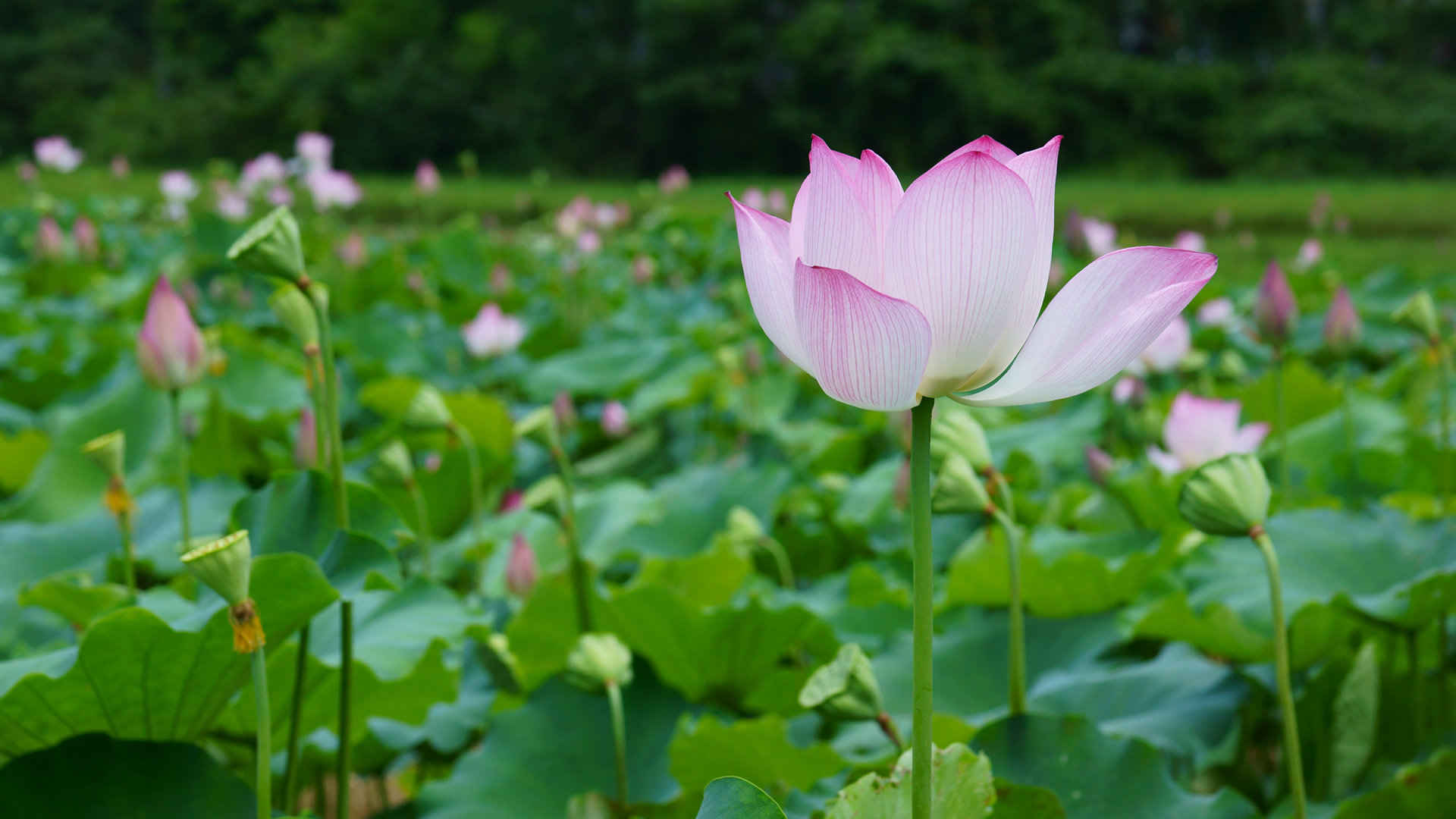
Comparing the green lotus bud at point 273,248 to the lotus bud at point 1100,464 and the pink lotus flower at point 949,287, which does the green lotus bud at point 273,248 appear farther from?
the lotus bud at point 1100,464

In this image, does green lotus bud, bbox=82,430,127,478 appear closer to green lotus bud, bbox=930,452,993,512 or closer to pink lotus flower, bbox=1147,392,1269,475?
green lotus bud, bbox=930,452,993,512

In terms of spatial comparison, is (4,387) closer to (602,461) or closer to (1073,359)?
(602,461)

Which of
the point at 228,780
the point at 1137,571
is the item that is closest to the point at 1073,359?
the point at 228,780

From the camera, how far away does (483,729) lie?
33.9 inches

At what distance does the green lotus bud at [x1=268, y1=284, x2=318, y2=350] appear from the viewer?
0.64 meters

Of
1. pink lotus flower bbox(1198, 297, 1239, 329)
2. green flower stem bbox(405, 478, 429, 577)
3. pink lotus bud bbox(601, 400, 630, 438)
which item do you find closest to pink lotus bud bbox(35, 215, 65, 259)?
pink lotus bud bbox(601, 400, 630, 438)

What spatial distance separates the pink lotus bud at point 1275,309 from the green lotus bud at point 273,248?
83cm

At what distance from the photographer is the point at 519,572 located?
1020 mm

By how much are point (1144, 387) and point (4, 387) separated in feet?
5.19

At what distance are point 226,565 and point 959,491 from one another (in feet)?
1.07

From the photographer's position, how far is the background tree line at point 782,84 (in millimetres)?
15430

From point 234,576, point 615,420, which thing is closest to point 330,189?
point 615,420

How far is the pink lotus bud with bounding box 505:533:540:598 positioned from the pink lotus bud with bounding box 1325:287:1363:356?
0.88 meters

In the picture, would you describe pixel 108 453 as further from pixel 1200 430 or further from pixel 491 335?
pixel 491 335
